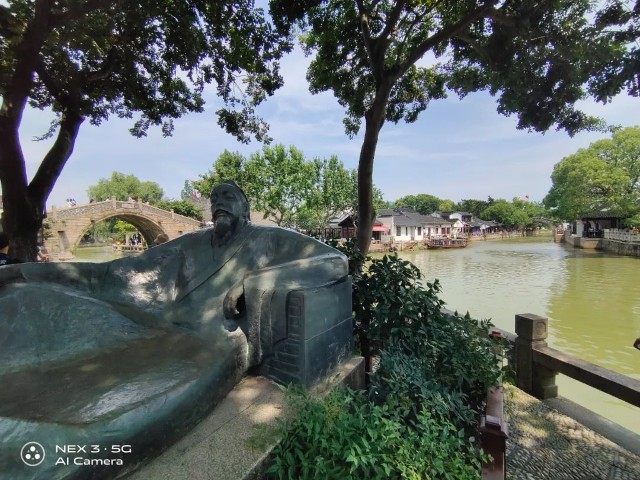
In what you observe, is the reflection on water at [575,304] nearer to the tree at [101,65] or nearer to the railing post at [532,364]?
the railing post at [532,364]

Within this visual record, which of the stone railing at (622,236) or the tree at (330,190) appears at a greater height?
the tree at (330,190)

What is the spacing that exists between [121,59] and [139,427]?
600 cm

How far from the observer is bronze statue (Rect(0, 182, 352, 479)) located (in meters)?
1.33

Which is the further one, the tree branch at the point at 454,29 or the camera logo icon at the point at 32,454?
the tree branch at the point at 454,29

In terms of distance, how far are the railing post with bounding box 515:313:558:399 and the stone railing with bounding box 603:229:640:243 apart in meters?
31.3

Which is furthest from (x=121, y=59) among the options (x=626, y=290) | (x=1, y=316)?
(x=626, y=290)

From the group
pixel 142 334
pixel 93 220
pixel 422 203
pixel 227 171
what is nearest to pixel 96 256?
pixel 93 220

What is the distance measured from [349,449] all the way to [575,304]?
13.1 m

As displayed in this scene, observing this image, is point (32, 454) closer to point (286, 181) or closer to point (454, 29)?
point (454, 29)

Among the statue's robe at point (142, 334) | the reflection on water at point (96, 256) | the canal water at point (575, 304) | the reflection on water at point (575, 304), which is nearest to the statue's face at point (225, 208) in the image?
the statue's robe at point (142, 334)

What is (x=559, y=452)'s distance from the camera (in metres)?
2.91

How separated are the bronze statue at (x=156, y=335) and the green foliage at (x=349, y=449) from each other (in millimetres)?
419

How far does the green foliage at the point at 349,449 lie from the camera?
151cm

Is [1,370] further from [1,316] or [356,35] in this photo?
[356,35]
